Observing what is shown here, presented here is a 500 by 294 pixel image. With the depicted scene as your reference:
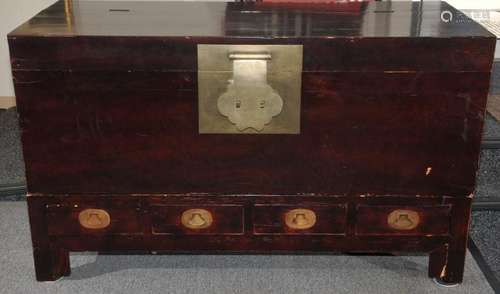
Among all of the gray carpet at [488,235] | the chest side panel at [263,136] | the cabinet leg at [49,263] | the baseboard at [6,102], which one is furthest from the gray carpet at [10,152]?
the gray carpet at [488,235]

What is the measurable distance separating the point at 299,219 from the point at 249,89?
1.32ft

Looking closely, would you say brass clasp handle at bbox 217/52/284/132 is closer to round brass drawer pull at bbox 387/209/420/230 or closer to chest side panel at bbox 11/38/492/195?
chest side panel at bbox 11/38/492/195

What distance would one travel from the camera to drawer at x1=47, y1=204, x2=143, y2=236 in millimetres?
2002

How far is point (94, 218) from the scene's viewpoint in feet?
6.63

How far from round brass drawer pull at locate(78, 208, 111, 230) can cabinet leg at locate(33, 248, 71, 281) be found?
0.41 feet

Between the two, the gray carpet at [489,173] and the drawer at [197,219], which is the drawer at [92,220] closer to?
the drawer at [197,219]

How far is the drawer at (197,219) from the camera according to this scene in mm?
2004

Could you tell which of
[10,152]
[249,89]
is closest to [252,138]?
[249,89]

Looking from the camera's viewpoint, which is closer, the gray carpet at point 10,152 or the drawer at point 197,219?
the drawer at point 197,219

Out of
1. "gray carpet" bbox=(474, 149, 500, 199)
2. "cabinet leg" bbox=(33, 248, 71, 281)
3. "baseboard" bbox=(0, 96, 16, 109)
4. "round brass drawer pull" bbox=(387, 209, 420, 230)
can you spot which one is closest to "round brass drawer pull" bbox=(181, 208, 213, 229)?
"cabinet leg" bbox=(33, 248, 71, 281)

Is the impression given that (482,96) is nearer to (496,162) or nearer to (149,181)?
(149,181)

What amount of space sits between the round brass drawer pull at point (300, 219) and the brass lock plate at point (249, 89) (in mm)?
237

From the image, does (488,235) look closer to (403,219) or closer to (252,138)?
(403,219)

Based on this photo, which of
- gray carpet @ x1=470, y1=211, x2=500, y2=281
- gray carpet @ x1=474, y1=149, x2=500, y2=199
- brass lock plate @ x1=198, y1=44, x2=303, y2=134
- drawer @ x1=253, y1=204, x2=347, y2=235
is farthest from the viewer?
gray carpet @ x1=474, y1=149, x2=500, y2=199
